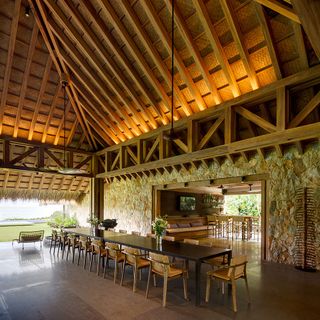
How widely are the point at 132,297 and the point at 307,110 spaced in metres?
5.53

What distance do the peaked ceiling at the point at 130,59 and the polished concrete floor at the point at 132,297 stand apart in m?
4.38

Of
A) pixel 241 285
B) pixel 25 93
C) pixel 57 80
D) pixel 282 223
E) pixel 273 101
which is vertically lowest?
pixel 241 285

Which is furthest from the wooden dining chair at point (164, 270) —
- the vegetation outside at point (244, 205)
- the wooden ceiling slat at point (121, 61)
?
the vegetation outside at point (244, 205)

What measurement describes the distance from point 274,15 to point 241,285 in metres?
5.69

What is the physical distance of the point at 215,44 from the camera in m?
6.09

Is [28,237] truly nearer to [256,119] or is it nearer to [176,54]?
[176,54]

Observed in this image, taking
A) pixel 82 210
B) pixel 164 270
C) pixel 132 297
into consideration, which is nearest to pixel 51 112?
pixel 82 210

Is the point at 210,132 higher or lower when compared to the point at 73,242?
higher

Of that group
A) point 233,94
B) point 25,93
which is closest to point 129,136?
point 25,93

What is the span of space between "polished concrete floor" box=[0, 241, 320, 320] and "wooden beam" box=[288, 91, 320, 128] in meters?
3.51

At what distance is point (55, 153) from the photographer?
39.7ft

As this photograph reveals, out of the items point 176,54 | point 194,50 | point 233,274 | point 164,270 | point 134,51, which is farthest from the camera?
point 134,51

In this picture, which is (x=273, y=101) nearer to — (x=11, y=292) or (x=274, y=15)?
(x=274, y=15)

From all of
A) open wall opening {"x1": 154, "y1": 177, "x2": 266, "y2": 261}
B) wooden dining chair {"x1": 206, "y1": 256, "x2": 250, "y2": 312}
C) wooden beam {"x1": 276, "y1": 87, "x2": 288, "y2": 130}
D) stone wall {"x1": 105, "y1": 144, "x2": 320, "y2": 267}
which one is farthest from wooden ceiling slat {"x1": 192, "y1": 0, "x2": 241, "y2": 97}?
wooden dining chair {"x1": 206, "y1": 256, "x2": 250, "y2": 312}
